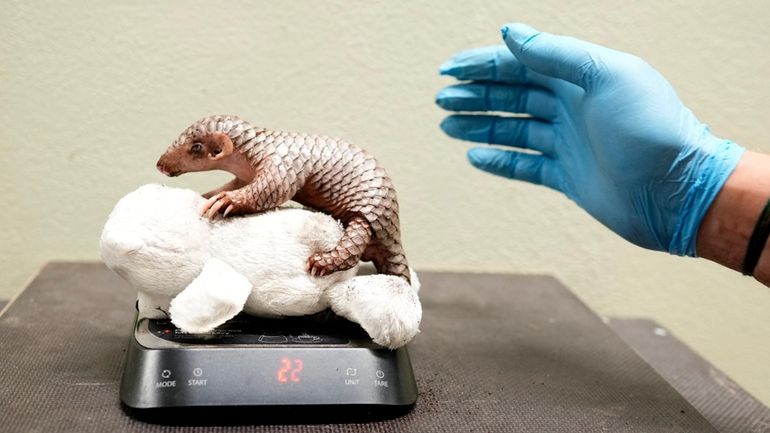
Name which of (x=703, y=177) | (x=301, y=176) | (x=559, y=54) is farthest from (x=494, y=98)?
(x=301, y=176)

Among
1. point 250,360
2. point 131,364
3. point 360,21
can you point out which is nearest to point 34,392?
point 131,364

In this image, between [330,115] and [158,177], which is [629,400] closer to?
[330,115]

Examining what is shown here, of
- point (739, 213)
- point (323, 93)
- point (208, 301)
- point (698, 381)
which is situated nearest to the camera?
point (208, 301)

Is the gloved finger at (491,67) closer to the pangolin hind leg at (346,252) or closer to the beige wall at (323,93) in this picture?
the beige wall at (323,93)

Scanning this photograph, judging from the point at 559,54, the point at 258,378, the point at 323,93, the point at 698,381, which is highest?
the point at 559,54

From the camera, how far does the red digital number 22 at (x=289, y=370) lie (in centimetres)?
62

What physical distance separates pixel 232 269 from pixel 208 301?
4cm

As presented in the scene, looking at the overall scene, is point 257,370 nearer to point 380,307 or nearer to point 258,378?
point 258,378

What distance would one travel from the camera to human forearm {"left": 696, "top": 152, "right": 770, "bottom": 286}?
2.49ft

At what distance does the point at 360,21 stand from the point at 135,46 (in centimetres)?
34

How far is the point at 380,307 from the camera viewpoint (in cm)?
64

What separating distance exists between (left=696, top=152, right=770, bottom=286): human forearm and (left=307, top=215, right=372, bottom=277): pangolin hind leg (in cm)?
38

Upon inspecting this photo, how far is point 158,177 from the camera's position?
117cm

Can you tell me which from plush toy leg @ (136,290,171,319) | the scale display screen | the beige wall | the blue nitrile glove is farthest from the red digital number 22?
the beige wall
